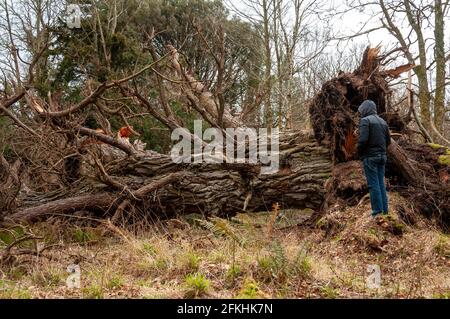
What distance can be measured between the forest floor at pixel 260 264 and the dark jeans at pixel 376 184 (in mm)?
182

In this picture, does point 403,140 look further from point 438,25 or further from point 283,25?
point 283,25

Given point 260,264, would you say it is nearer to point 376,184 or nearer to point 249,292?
point 249,292

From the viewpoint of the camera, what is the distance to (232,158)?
8547mm

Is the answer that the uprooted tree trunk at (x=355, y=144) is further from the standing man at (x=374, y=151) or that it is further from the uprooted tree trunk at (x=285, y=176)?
the standing man at (x=374, y=151)

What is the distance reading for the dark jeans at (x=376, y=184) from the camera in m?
6.69

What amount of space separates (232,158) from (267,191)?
0.88 meters

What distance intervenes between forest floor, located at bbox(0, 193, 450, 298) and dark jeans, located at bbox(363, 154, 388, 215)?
182 millimetres

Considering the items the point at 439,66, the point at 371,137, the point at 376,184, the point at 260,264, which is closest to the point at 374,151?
the point at 371,137

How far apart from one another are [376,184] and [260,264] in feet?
9.59

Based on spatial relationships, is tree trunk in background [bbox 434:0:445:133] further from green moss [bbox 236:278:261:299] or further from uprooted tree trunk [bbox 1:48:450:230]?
green moss [bbox 236:278:261:299]

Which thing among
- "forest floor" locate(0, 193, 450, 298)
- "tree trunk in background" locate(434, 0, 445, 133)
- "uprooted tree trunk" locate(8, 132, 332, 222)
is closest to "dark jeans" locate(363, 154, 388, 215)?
"forest floor" locate(0, 193, 450, 298)

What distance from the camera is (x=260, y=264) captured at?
451cm
